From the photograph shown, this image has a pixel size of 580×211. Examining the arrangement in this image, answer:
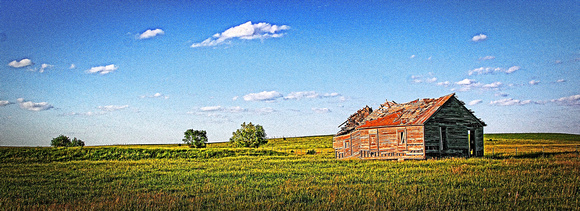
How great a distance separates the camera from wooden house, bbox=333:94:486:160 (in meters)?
37.1

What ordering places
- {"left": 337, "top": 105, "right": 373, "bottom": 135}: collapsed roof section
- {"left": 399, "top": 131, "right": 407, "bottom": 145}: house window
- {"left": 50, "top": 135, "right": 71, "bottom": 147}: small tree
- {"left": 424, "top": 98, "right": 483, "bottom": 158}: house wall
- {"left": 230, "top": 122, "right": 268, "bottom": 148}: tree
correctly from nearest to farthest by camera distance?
{"left": 424, "top": 98, "right": 483, "bottom": 158}: house wall, {"left": 399, "top": 131, "right": 407, "bottom": 145}: house window, {"left": 337, "top": 105, "right": 373, "bottom": 135}: collapsed roof section, {"left": 230, "top": 122, "right": 268, "bottom": 148}: tree, {"left": 50, "top": 135, "right": 71, "bottom": 147}: small tree

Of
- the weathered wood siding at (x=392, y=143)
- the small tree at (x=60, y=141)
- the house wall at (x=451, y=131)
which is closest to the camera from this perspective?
the weathered wood siding at (x=392, y=143)

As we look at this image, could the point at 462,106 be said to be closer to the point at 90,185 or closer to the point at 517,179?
the point at 517,179

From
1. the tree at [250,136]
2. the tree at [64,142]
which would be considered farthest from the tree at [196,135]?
the tree at [64,142]

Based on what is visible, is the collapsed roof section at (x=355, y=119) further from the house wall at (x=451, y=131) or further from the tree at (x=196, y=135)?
the tree at (x=196, y=135)

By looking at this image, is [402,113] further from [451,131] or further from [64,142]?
[64,142]

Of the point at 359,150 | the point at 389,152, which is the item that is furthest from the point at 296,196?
the point at 359,150

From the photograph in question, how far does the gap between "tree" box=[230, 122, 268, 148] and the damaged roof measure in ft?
135

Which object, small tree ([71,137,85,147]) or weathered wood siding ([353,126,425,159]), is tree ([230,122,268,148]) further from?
small tree ([71,137,85,147])

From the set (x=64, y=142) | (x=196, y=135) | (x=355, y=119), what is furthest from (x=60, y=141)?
(x=355, y=119)

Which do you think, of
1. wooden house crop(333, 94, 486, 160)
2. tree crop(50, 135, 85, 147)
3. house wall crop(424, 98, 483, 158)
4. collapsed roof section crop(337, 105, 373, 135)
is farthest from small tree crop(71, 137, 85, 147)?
house wall crop(424, 98, 483, 158)

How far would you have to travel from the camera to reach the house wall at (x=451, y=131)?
37.2 m

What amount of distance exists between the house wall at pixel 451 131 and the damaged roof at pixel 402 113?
2.32ft

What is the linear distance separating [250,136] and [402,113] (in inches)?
2016
